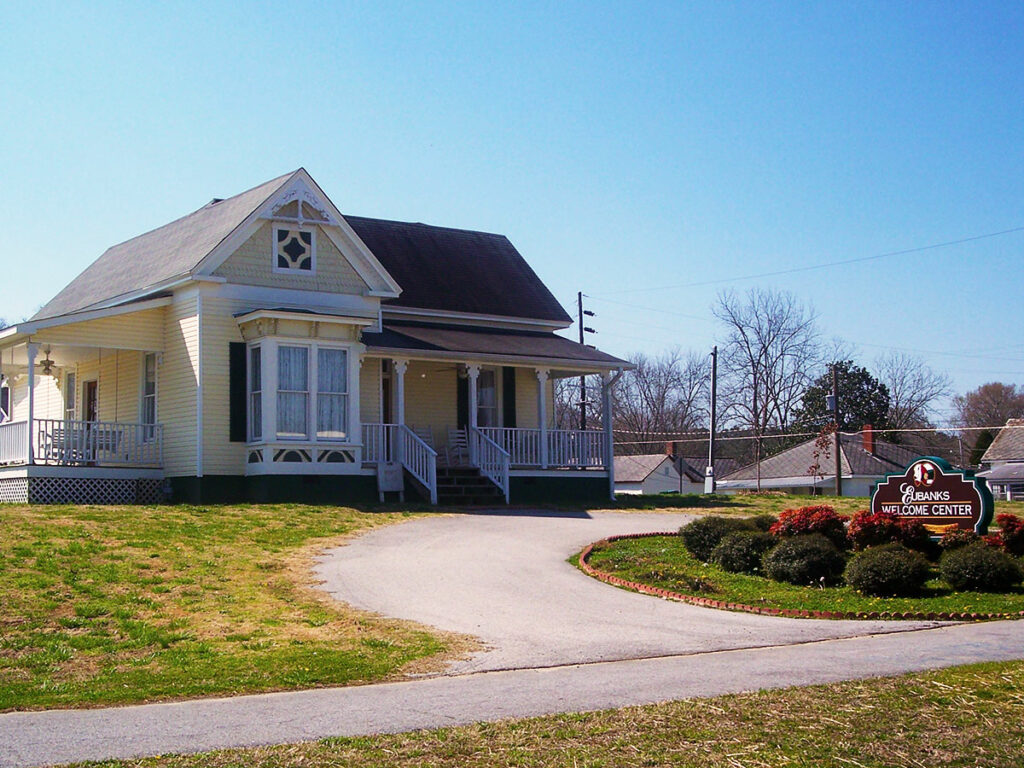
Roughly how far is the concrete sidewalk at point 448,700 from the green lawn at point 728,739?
14.8 inches

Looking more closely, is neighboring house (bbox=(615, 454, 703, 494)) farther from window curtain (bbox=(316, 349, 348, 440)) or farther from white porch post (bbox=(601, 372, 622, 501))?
window curtain (bbox=(316, 349, 348, 440))

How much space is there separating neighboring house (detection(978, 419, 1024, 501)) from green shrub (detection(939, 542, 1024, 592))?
42.2m

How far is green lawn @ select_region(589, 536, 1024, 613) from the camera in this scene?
49.2 feet

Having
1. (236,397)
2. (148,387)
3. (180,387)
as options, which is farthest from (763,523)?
(148,387)

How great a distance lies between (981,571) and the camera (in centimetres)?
1579

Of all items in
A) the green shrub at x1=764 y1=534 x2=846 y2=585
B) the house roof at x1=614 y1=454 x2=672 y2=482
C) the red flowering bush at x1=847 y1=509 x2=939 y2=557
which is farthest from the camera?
the house roof at x1=614 y1=454 x2=672 y2=482

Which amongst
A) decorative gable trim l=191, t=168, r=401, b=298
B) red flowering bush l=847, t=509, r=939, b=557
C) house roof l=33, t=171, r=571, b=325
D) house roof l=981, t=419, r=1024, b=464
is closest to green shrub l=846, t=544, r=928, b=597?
red flowering bush l=847, t=509, r=939, b=557

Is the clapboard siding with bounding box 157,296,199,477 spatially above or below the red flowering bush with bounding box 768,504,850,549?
above

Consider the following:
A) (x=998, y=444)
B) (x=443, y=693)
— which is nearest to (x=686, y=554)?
(x=443, y=693)

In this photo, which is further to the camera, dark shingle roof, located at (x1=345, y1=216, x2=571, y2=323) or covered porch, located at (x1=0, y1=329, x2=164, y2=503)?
dark shingle roof, located at (x1=345, y1=216, x2=571, y2=323)

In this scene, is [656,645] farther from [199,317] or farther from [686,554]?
[199,317]

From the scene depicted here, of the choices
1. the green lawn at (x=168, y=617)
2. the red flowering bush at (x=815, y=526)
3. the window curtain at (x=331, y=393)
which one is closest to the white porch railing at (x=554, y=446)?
the window curtain at (x=331, y=393)

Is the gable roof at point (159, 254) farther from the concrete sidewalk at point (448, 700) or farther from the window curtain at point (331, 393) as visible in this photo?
the concrete sidewalk at point (448, 700)

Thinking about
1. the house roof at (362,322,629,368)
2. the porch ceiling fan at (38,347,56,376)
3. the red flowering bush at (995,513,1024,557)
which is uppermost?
the house roof at (362,322,629,368)
